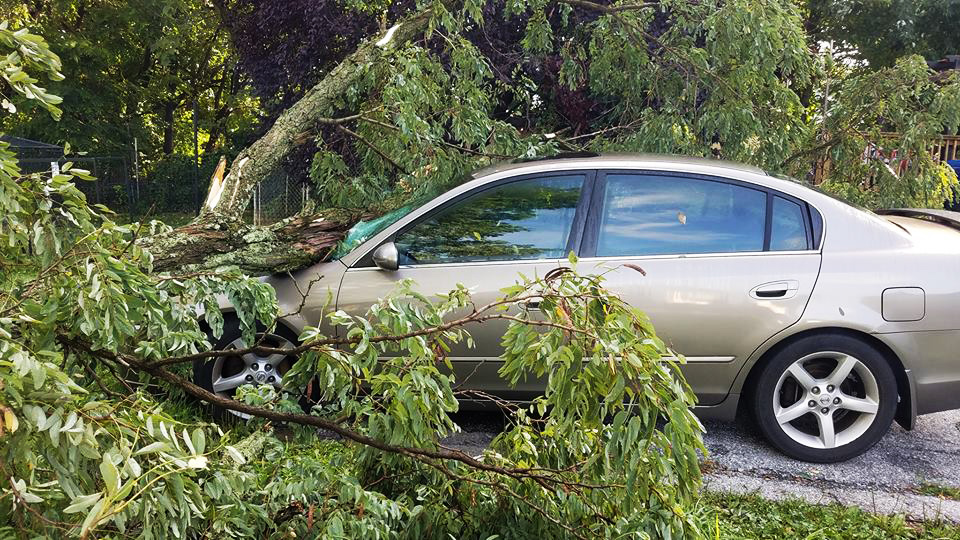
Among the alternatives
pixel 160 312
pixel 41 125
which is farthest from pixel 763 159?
pixel 41 125

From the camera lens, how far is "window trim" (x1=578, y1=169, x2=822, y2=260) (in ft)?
13.3

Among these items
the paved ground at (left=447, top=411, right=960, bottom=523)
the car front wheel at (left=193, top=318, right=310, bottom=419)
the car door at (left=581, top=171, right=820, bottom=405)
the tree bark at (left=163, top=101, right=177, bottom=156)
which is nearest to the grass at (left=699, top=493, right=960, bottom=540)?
the paved ground at (left=447, top=411, right=960, bottom=523)

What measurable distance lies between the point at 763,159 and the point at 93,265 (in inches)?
206

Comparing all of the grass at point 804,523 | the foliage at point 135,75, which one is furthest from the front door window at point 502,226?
the foliage at point 135,75

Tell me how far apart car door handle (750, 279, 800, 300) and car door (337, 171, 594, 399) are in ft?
3.16

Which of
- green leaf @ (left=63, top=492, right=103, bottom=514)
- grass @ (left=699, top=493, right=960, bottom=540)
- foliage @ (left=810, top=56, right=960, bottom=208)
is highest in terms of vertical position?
foliage @ (left=810, top=56, right=960, bottom=208)

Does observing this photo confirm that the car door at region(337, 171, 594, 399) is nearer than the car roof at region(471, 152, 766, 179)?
Yes

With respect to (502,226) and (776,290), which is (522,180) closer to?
(502,226)

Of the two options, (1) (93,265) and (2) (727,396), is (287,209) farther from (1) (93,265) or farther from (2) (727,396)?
(1) (93,265)

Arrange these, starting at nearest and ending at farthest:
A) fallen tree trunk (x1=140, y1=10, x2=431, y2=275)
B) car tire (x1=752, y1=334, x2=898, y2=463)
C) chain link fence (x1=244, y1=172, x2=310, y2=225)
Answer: car tire (x1=752, y1=334, x2=898, y2=463), fallen tree trunk (x1=140, y1=10, x2=431, y2=275), chain link fence (x1=244, y1=172, x2=310, y2=225)

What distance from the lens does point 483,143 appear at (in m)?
5.76

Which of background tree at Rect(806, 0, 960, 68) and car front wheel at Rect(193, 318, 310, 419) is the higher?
background tree at Rect(806, 0, 960, 68)

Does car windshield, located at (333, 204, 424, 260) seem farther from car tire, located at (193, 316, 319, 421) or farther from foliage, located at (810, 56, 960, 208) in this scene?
foliage, located at (810, 56, 960, 208)

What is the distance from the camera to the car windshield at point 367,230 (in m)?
4.26
